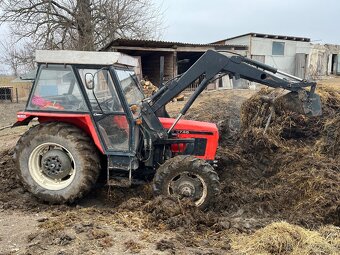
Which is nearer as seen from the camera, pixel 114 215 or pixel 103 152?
pixel 114 215

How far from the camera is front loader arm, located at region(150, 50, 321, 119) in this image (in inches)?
221

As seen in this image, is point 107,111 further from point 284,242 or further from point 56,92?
point 284,242

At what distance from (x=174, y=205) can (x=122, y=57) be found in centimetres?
230

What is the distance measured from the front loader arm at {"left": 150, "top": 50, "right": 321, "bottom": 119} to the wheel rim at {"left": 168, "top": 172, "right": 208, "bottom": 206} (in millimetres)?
1028

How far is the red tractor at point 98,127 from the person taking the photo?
17.6ft

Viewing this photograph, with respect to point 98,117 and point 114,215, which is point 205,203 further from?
point 98,117

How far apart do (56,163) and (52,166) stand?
0.07m

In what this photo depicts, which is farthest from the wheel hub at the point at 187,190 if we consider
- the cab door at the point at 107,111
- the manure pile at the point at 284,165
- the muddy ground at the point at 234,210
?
the cab door at the point at 107,111

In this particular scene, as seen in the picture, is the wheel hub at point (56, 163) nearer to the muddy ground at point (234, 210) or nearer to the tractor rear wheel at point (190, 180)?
the muddy ground at point (234, 210)

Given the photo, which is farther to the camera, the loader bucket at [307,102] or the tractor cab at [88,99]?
the loader bucket at [307,102]

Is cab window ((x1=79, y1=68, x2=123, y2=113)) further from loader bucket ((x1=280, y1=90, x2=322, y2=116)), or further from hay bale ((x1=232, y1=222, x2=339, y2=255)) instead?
loader bucket ((x1=280, y1=90, x2=322, y2=116))

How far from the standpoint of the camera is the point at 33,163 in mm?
5609

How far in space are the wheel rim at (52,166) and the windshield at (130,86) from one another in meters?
1.24

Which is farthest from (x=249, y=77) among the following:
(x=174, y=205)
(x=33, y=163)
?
(x=33, y=163)
